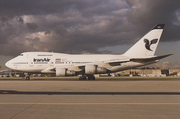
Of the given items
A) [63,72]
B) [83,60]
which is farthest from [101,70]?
[63,72]

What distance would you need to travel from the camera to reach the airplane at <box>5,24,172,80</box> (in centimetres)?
3003

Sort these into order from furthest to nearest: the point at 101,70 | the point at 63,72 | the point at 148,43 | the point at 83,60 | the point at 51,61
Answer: the point at 148,43 < the point at 83,60 < the point at 51,61 < the point at 101,70 < the point at 63,72

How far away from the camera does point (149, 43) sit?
32188 mm

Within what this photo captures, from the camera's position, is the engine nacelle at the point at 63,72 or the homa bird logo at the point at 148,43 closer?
the engine nacelle at the point at 63,72

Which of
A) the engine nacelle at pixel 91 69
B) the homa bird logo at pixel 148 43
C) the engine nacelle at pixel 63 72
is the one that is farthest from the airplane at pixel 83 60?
Result: the engine nacelle at pixel 63 72

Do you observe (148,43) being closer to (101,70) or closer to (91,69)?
(101,70)

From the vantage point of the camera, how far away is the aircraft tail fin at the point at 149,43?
3191cm

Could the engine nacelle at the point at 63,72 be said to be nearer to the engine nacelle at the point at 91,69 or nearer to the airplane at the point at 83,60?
the airplane at the point at 83,60

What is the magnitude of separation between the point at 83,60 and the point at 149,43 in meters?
13.5
